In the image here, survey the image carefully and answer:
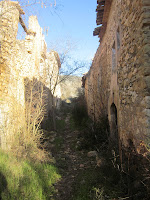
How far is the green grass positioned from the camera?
285 cm

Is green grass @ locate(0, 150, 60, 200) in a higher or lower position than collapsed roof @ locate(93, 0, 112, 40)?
lower

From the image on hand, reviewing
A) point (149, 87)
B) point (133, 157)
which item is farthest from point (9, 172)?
point (149, 87)

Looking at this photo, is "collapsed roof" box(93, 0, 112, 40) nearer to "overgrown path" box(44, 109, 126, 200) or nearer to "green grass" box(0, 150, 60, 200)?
"overgrown path" box(44, 109, 126, 200)

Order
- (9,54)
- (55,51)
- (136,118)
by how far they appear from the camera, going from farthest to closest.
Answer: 1. (55,51)
2. (9,54)
3. (136,118)

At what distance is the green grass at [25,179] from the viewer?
2850 mm

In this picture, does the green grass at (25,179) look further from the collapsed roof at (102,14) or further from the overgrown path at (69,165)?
the collapsed roof at (102,14)

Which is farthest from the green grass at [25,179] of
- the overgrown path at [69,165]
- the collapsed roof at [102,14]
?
the collapsed roof at [102,14]

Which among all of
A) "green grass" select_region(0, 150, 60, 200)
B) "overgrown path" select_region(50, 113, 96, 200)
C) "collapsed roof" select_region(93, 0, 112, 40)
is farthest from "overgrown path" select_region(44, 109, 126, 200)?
"collapsed roof" select_region(93, 0, 112, 40)

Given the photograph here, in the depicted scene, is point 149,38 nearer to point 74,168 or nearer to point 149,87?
point 149,87

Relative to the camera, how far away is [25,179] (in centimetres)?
326

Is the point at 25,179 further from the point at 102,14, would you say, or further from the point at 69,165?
the point at 102,14

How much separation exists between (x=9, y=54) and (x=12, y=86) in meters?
1.02

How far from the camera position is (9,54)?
200 inches

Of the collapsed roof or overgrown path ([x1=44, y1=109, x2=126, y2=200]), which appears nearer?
overgrown path ([x1=44, y1=109, x2=126, y2=200])
